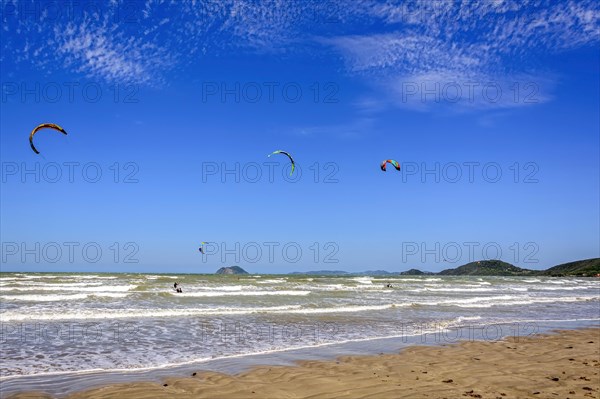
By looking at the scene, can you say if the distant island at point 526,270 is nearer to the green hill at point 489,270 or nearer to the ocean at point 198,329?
the green hill at point 489,270

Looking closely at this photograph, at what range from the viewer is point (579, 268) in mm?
126750

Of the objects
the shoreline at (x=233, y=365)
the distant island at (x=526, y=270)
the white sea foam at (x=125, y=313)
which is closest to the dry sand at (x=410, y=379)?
the shoreline at (x=233, y=365)

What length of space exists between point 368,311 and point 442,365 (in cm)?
1086

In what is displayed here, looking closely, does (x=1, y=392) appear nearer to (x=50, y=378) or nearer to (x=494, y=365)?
(x=50, y=378)

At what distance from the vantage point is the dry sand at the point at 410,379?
693cm

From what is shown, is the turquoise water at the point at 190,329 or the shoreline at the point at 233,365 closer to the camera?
the shoreline at the point at 233,365

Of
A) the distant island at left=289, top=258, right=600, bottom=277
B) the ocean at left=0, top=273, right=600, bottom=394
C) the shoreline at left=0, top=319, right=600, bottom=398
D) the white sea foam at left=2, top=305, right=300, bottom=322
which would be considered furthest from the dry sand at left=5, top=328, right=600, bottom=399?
the distant island at left=289, top=258, right=600, bottom=277

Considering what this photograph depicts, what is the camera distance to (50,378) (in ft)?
25.2

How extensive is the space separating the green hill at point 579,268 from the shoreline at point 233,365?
122m

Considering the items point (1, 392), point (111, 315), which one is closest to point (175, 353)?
point (1, 392)

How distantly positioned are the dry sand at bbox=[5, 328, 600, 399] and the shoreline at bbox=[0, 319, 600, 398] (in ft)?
0.68

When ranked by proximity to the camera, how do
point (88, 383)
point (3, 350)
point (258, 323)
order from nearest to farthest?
point (88, 383), point (3, 350), point (258, 323)

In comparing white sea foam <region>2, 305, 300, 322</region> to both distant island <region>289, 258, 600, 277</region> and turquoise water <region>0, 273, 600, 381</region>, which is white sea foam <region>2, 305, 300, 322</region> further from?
distant island <region>289, 258, 600, 277</region>

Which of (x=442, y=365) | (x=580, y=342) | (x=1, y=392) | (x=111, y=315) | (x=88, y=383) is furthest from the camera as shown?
(x=111, y=315)
